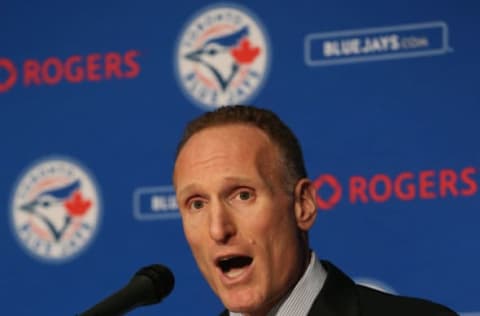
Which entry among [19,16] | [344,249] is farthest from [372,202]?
[19,16]

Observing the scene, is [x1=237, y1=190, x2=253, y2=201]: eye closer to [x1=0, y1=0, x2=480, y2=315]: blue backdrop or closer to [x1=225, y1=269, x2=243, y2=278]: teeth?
[x1=225, y1=269, x2=243, y2=278]: teeth

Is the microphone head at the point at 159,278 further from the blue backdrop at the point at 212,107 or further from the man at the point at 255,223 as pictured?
the blue backdrop at the point at 212,107

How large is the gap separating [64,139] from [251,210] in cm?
146

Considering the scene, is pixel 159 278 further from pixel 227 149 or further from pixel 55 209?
pixel 55 209

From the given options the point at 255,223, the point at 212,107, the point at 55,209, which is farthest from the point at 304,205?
the point at 55,209

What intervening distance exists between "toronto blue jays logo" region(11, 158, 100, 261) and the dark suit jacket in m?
1.34

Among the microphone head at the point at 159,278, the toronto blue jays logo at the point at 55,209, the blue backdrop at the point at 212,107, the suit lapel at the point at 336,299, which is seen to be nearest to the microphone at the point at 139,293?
the microphone head at the point at 159,278

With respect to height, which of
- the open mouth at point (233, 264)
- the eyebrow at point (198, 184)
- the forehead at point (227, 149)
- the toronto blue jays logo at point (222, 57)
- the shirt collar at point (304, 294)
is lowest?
the shirt collar at point (304, 294)

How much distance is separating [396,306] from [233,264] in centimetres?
26

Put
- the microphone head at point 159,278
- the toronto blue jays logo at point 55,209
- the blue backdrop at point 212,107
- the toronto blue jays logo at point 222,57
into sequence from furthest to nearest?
the toronto blue jays logo at point 55,209, the toronto blue jays logo at point 222,57, the blue backdrop at point 212,107, the microphone head at point 159,278

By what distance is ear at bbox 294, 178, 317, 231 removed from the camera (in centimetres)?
175

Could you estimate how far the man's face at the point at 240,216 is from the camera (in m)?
1.66

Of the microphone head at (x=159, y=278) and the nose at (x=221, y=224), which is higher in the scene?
the nose at (x=221, y=224)

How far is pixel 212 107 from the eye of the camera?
287 cm
